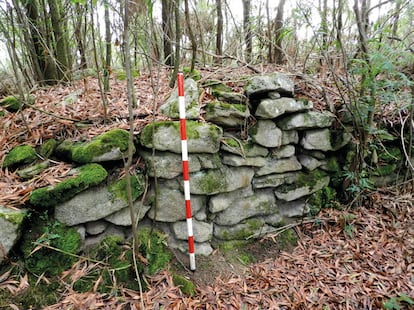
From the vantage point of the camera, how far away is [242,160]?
8.95ft

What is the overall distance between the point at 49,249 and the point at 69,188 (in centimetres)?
49

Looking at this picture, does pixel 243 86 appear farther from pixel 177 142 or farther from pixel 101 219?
pixel 101 219

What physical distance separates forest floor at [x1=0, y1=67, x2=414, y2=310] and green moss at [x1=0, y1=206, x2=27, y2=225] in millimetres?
81

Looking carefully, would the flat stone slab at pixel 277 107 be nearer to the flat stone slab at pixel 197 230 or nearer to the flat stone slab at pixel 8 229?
the flat stone slab at pixel 197 230

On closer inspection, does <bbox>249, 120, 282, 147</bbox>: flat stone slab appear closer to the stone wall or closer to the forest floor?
the stone wall

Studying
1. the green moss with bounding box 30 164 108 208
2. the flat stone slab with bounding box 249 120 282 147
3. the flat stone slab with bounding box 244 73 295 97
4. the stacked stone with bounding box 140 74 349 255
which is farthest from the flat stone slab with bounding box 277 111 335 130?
the green moss with bounding box 30 164 108 208

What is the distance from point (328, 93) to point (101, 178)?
113 inches

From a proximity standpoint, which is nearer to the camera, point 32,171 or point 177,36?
point 32,171

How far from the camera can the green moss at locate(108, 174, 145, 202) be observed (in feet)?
7.47

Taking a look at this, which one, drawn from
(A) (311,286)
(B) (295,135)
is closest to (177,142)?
(B) (295,135)

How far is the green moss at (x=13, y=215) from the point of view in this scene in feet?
6.11

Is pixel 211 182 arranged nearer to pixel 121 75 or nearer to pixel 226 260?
pixel 226 260

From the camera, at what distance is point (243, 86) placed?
3021mm

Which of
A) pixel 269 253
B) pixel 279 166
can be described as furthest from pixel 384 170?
pixel 269 253
